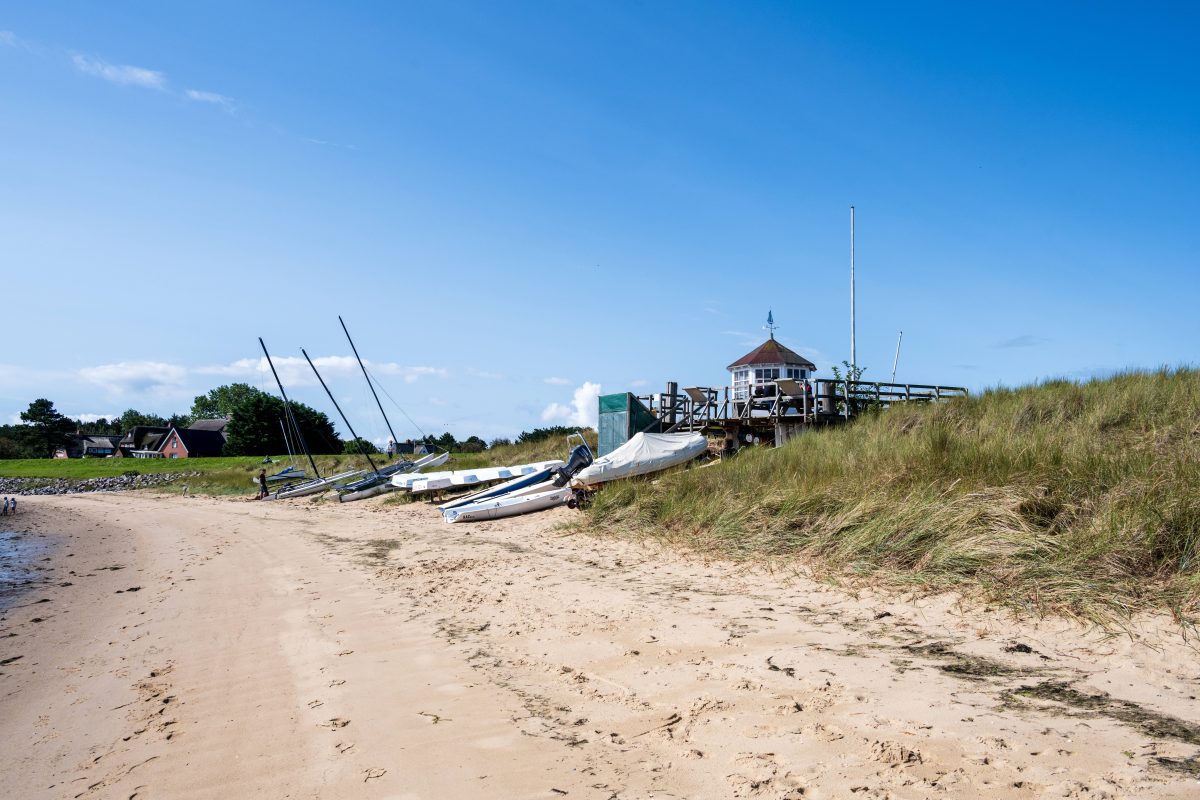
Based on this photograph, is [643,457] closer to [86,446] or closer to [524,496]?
[524,496]

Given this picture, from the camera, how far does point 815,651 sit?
5121 millimetres

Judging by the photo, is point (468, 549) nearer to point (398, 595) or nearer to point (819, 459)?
point (398, 595)

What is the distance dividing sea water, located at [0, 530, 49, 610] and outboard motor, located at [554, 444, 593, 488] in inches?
397

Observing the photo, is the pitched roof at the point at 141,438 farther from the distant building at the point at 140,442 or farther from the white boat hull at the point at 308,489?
the white boat hull at the point at 308,489

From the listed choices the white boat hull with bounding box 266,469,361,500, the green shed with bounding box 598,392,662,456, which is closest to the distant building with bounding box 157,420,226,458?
the white boat hull with bounding box 266,469,361,500

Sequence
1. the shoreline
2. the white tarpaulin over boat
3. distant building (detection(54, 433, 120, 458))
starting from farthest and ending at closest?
1. distant building (detection(54, 433, 120, 458))
2. the white tarpaulin over boat
3. the shoreline

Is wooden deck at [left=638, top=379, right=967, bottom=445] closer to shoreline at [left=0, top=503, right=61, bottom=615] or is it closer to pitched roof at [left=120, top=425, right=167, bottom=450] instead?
shoreline at [left=0, top=503, right=61, bottom=615]

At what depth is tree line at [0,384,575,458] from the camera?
49.2 metres

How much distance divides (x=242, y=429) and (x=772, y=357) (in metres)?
51.3

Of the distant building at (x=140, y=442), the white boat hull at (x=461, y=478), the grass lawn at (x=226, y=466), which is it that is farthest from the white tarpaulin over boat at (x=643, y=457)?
the distant building at (x=140, y=442)

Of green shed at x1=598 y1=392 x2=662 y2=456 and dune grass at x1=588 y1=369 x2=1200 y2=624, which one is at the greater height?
green shed at x1=598 y1=392 x2=662 y2=456

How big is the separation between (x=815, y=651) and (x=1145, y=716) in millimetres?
1933

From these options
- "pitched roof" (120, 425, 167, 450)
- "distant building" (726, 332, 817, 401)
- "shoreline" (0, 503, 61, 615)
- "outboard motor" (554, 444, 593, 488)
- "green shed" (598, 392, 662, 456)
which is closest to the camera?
"shoreline" (0, 503, 61, 615)

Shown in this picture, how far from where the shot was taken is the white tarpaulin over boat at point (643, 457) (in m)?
15.7
